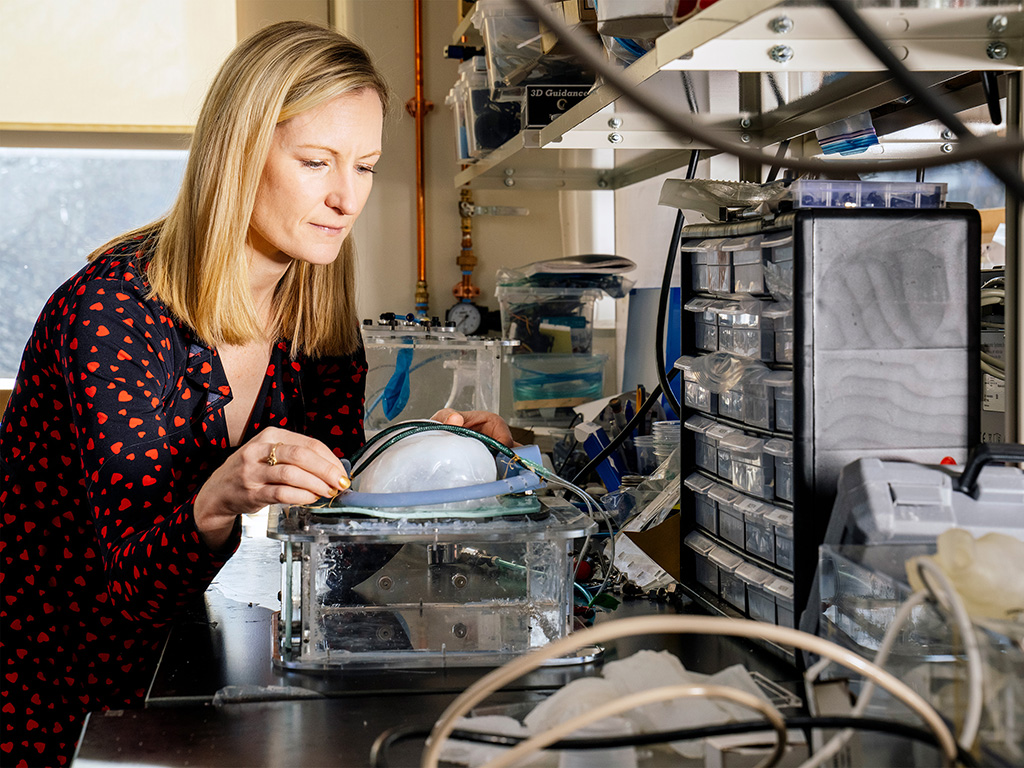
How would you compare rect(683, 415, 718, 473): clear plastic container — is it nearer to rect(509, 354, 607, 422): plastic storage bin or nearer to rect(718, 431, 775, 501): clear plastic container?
rect(718, 431, 775, 501): clear plastic container

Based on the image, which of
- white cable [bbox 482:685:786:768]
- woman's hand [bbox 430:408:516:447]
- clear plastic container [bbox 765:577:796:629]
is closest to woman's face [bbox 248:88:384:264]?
woman's hand [bbox 430:408:516:447]

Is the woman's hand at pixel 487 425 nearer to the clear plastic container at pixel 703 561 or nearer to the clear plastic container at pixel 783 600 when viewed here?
the clear plastic container at pixel 703 561

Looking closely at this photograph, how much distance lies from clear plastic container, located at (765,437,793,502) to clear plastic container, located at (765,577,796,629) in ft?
0.25

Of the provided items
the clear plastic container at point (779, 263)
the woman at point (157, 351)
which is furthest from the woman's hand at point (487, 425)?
the clear plastic container at point (779, 263)

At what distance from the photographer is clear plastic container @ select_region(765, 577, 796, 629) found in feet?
2.94

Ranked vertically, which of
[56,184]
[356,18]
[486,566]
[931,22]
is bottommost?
[486,566]

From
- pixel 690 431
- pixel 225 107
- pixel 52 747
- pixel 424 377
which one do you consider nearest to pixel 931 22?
pixel 690 431

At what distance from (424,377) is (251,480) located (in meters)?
1.50

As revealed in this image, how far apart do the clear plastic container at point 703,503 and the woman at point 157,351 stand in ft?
1.06

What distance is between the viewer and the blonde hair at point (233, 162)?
4.25ft

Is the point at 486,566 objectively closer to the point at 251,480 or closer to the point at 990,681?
the point at 251,480

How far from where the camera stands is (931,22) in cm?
83

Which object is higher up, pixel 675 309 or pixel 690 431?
pixel 675 309

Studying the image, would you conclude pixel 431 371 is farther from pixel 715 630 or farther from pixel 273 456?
pixel 715 630
